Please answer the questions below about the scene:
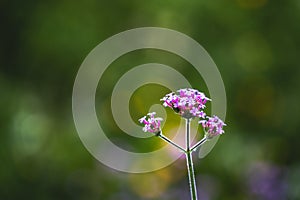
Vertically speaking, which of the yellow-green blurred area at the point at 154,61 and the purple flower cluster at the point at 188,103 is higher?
the yellow-green blurred area at the point at 154,61

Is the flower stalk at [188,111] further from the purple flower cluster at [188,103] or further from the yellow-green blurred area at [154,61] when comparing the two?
the yellow-green blurred area at [154,61]

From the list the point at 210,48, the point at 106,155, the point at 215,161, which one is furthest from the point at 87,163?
the point at 210,48

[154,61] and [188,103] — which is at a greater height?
[154,61]

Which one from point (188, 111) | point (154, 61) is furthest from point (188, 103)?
point (154, 61)

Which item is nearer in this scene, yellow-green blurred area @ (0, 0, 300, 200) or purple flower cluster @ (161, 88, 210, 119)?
purple flower cluster @ (161, 88, 210, 119)

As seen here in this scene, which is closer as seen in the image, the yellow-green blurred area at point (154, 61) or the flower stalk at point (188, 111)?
the flower stalk at point (188, 111)

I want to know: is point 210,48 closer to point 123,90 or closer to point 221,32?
point 221,32

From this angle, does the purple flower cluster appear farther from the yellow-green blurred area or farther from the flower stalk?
the yellow-green blurred area

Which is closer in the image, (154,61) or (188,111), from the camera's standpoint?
(188,111)

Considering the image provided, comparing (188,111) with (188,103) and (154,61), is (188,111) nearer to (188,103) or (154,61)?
(188,103)

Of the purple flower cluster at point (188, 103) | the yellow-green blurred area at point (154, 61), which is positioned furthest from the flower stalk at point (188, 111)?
the yellow-green blurred area at point (154, 61)

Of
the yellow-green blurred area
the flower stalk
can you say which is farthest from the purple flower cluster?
the yellow-green blurred area
